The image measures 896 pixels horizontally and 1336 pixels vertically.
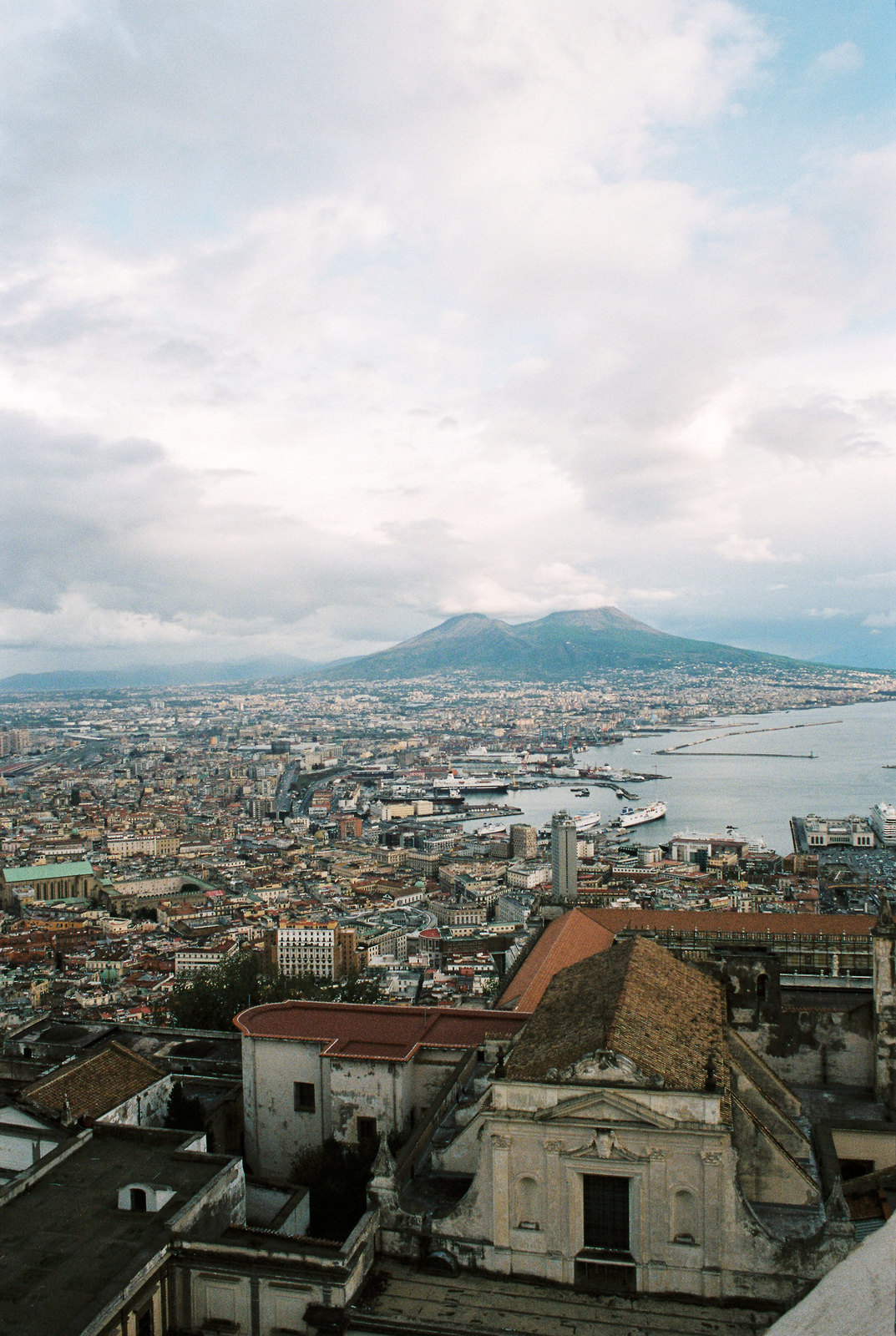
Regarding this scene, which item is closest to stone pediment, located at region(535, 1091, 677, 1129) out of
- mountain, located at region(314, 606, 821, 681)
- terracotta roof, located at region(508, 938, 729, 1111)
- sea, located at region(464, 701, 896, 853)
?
terracotta roof, located at region(508, 938, 729, 1111)

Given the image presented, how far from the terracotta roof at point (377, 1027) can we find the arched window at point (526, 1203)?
181cm

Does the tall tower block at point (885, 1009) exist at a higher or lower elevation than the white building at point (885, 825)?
higher

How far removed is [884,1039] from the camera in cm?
618

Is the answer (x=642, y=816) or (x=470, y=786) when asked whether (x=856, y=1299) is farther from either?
(x=470, y=786)

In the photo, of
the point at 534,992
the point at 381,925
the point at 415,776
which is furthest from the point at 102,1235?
the point at 415,776

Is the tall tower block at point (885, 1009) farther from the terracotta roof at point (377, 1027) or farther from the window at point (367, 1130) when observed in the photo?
the window at point (367, 1130)

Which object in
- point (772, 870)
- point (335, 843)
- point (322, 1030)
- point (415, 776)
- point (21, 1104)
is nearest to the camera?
point (21, 1104)

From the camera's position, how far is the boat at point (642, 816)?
147 feet

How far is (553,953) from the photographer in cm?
813

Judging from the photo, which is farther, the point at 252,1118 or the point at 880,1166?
the point at 252,1118

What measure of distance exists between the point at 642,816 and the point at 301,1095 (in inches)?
1598

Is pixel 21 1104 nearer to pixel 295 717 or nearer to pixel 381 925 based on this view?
pixel 381 925

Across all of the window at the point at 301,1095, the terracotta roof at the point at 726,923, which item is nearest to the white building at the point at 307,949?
the terracotta roof at the point at 726,923

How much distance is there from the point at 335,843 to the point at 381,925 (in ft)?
58.6
